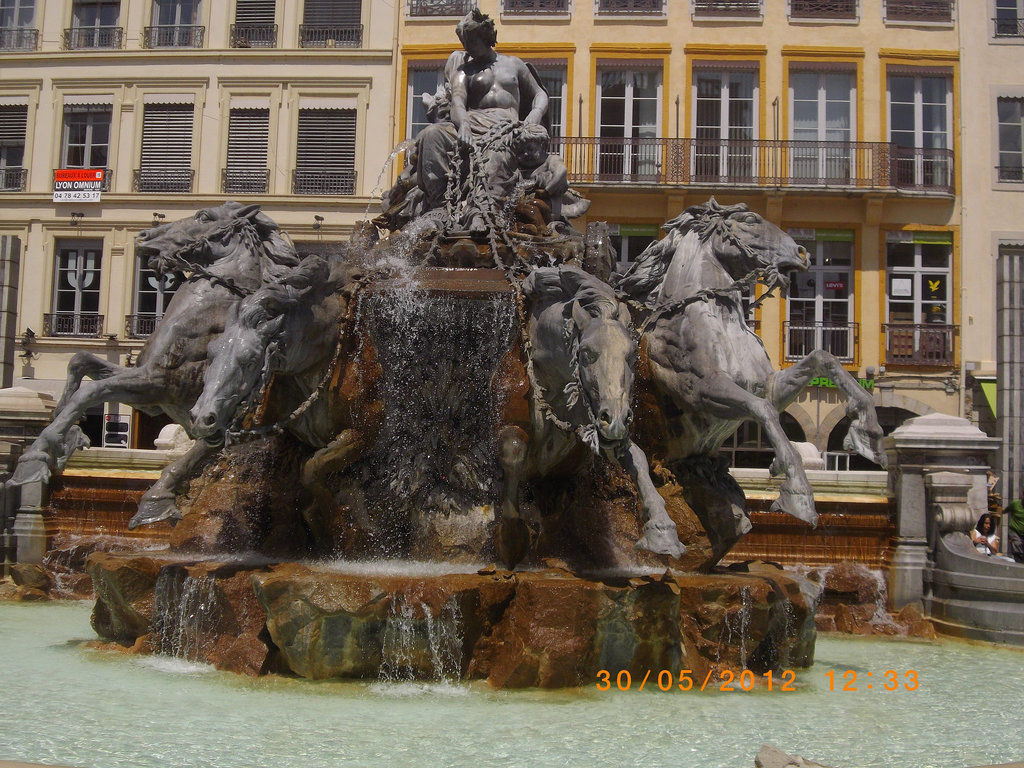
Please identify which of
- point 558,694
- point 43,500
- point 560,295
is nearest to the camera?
point 558,694

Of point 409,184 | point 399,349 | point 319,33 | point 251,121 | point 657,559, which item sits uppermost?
point 319,33

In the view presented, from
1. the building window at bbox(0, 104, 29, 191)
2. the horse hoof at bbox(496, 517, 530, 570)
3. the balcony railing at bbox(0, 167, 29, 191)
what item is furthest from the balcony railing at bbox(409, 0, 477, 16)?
the horse hoof at bbox(496, 517, 530, 570)

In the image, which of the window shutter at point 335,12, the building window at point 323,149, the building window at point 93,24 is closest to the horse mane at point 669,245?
the building window at point 323,149

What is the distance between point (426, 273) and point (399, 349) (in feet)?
2.25

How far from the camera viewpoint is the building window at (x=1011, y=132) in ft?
88.7

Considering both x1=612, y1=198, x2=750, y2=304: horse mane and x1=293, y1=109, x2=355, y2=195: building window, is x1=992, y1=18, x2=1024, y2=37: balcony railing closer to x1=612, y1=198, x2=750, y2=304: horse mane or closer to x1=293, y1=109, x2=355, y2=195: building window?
x1=293, y1=109, x2=355, y2=195: building window

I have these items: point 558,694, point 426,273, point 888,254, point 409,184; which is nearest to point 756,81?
point 888,254

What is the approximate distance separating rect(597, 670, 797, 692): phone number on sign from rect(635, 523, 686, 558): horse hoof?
0.90m

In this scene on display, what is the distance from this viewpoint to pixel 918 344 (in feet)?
86.0

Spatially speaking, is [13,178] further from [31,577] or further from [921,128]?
[921,128]

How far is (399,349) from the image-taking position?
8.27m

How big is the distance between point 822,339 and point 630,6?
1069 cm

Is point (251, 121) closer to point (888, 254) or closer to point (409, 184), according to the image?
point (888, 254)

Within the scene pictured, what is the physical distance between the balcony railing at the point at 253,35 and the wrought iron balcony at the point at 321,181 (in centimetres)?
409
